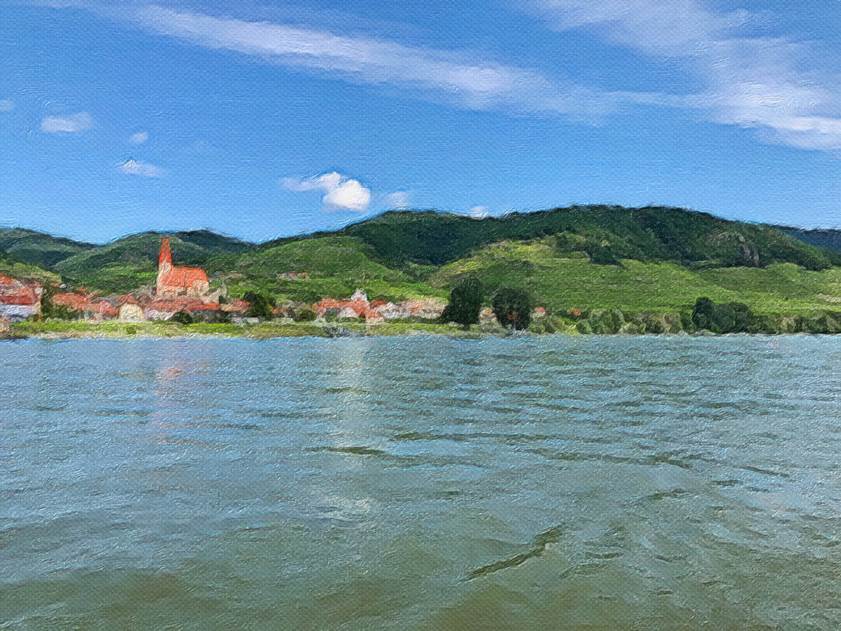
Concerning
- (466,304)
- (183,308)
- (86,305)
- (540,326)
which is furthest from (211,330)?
(540,326)

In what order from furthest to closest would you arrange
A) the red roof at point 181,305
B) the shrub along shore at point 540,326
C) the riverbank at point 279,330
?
the red roof at point 181,305, the shrub along shore at point 540,326, the riverbank at point 279,330

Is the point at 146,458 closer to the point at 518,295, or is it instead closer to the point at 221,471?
the point at 221,471

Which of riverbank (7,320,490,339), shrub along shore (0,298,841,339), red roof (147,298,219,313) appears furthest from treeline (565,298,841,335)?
red roof (147,298,219,313)

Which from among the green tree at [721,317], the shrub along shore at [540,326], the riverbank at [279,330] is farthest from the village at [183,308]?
Result: the green tree at [721,317]

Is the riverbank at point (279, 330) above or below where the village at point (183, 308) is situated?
below

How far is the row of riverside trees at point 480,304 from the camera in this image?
151 metres

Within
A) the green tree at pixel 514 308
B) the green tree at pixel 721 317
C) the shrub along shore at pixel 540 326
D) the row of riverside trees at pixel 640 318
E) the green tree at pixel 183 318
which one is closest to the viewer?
the shrub along shore at pixel 540 326

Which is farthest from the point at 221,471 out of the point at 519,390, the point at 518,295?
the point at 518,295

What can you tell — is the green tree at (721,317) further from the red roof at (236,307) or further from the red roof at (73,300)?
the red roof at (73,300)

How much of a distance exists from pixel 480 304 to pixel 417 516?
140 metres

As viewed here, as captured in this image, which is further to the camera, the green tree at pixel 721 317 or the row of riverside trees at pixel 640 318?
the green tree at pixel 721 317

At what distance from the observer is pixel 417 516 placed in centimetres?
1340

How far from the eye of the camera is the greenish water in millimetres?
9211

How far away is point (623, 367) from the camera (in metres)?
55.7
